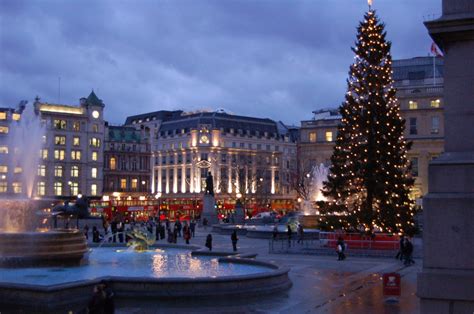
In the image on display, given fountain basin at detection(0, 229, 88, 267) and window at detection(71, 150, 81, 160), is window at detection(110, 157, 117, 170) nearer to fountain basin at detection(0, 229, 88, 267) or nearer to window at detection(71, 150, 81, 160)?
window at detection(71, 150, 81, 160)

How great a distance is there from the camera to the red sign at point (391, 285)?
1908 cm

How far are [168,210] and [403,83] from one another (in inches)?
2013

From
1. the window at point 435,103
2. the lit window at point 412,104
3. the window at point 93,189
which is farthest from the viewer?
the window at point 93,189

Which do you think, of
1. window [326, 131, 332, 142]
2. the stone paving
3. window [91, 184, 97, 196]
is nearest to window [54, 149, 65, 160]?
window [91, 184, 97, 196]

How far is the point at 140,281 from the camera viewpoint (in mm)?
18781

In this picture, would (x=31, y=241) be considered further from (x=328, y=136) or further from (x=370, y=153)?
(x=328, y=136)

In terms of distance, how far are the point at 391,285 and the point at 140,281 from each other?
24.5ft

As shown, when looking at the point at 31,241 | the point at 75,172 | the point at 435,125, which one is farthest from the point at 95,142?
the point at 31,241

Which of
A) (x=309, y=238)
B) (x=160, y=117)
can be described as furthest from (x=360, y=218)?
(x=160, y=117)

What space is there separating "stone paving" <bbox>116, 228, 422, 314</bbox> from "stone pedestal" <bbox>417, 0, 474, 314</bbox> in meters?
5.61

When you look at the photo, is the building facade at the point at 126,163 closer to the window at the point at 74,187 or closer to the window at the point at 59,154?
the window at the point at 74,187

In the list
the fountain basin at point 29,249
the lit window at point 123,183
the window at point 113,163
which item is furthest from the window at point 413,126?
the lit window at point 123,183

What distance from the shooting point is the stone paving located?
17.5 m

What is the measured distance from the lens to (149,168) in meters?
131
